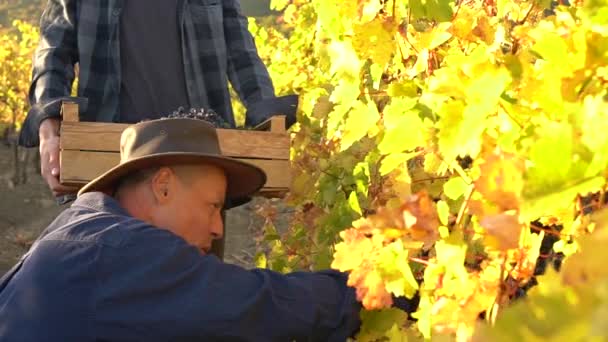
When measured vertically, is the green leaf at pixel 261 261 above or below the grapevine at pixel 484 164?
below

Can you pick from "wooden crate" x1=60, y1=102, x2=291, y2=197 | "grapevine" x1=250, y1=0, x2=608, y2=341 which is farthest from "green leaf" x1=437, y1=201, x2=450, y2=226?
"wooden crate" x1=60, y1=102, x2=291, y2=197

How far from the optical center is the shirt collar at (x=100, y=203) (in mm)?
2166

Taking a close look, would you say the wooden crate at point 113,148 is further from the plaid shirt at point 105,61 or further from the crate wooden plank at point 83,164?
the plaid shirt at point 105,61

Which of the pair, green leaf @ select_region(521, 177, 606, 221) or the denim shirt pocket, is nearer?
green leaf @ select_region(521, 177, 606, 221)

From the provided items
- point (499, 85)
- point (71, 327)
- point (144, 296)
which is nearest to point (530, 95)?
point (499, 85)

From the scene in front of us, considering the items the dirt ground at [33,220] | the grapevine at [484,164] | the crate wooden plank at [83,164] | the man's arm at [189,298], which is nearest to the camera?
the grapevine at [484,164]

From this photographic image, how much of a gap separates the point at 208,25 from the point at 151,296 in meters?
1.79

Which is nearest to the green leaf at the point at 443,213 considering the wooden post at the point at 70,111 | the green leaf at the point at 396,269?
the green leaf at the point at 396,269

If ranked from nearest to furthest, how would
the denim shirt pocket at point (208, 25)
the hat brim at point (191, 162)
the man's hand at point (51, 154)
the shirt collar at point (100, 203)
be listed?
1. the shirt collar at point (100, 203)
2. the hat brim at point (191, 162)
3. the man's hand at point (51, 154)
4. the denim shirt pocket at point (208, 25)

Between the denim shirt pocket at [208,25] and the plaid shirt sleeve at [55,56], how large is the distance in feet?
1.46

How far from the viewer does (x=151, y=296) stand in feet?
6.14

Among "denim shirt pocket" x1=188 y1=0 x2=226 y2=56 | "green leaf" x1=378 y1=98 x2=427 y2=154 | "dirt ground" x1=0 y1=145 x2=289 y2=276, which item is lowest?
"dirt ground" x1=0 y1=145 x2=289 y2=276

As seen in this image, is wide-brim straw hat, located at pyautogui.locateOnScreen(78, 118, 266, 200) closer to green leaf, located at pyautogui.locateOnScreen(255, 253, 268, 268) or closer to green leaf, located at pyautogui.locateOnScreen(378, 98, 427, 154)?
green leaf, located at pyautogui.locateOnScreen(255, 253, 268, 268)

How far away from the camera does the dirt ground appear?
32.0ft
